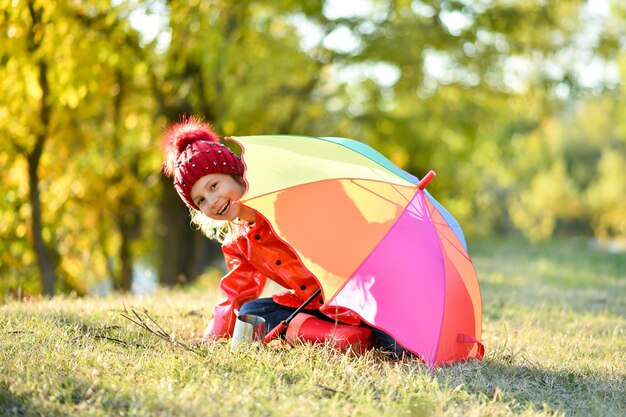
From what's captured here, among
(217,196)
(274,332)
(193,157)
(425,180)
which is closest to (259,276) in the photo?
(274,332)

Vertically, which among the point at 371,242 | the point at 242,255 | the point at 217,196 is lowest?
the point at 242,255

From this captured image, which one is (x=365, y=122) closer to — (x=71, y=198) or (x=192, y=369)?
(x=71, y=198)

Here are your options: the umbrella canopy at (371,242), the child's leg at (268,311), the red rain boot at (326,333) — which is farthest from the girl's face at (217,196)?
the red rain boot at (326,333)

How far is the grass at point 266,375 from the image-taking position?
243cm

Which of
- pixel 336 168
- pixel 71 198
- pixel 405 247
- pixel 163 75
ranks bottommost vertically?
pixel 71 198

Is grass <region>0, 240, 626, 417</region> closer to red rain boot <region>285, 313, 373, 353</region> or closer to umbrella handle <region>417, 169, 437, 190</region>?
red rain boot <region>285, 313, 373, 353</region>

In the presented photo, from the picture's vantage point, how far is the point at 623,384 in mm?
3084

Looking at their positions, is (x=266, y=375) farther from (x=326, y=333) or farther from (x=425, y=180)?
(x=425, y=180)

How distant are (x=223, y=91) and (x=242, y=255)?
625 centimetres

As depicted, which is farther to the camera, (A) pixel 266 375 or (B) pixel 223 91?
(B) pixel 223 91

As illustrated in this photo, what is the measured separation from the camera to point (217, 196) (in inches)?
133

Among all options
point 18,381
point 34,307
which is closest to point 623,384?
point 18,381

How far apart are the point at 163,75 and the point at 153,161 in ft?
3.95

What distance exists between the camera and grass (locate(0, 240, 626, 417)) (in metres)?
2.43
